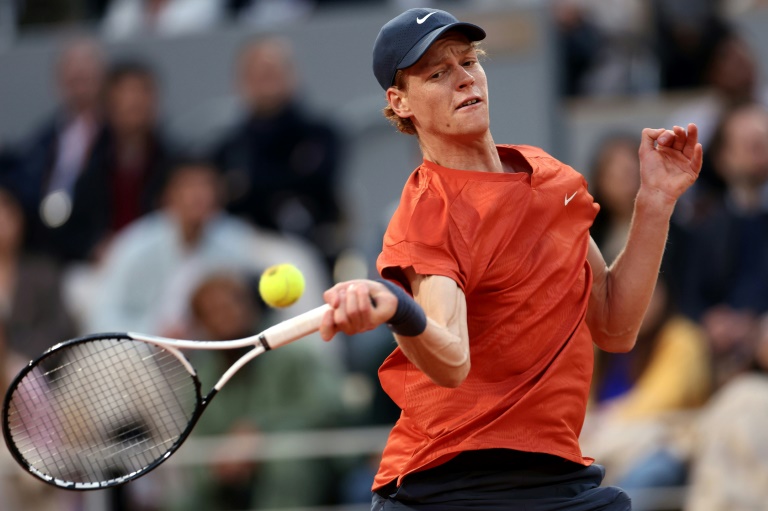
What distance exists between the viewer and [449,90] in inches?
133

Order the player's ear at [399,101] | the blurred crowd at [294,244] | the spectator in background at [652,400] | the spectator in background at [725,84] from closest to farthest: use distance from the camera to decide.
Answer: the player's ear at [399,101]
the spectator in background at [652,400]
the blurred crowd at [294,244]
the spectator in background at [725,84]

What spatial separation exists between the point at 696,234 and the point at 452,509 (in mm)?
4205

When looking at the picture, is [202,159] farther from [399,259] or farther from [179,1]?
[399,259]

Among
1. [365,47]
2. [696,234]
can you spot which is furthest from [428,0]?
[696,234]

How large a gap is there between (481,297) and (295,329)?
49cm

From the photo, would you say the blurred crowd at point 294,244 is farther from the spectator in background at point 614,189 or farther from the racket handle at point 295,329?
the racket handle at point 295,329

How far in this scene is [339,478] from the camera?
7.30 m

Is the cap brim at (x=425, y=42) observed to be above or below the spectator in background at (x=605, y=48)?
above

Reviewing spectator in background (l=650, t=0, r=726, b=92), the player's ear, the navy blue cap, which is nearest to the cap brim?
the navy blue cap

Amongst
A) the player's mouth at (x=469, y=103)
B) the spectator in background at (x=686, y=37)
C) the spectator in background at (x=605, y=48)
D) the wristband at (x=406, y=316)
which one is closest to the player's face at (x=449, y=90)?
the player's mouth at (x=469, y=103)

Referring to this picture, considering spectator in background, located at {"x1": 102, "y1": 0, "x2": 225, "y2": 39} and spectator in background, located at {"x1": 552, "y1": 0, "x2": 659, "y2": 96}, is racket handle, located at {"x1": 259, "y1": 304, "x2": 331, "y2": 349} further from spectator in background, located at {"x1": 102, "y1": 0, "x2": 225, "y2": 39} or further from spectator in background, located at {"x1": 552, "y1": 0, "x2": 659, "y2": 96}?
spectator in background, located at {"x1": 102, "y1": 0, "x2": 225, "y2": 39}

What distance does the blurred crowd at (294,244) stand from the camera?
22.1 ft

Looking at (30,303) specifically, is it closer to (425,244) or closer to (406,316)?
(425,244)

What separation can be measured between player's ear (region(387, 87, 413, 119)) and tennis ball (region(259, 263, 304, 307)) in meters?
0.52
